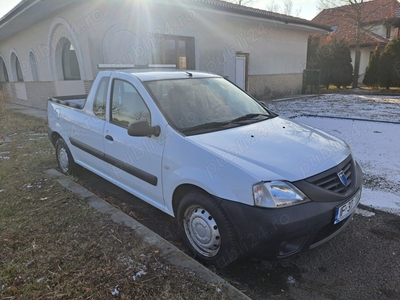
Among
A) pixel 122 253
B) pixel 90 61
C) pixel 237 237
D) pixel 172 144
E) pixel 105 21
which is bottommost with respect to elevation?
pixel 122 253

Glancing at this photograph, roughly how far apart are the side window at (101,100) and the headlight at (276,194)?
2327mm

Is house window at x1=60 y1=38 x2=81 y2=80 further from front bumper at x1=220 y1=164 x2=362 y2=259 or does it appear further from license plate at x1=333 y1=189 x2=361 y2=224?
license plate at x1=333 y1=189 x2=361 y2=224

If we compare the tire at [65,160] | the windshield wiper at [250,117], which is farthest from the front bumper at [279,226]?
the tire at [65,160]

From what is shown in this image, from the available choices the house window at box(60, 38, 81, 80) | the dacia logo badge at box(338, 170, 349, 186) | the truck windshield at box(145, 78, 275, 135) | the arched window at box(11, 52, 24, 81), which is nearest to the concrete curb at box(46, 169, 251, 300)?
the truck windshield at box(145, 78, 275, 135)

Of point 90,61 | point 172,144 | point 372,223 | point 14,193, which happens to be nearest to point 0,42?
point 90,61

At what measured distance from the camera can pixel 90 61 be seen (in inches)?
357

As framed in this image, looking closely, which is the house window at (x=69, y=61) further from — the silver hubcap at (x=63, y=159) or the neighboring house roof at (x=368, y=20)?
the neighboring house roof at (x=368, y=20)

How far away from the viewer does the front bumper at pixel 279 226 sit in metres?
→ 2.13

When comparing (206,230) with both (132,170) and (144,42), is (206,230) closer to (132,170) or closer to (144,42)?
(132,170)

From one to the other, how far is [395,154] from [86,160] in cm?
542

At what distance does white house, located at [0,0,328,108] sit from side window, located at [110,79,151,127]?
20.8 ft

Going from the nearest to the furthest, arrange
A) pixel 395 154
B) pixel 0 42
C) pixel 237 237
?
pixel 237 237 < pixel 395 154 < pixel 0 42

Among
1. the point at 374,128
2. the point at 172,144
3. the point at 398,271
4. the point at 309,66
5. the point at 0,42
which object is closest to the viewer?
the point at 398,271

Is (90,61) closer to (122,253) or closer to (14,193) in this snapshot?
(14,193)
